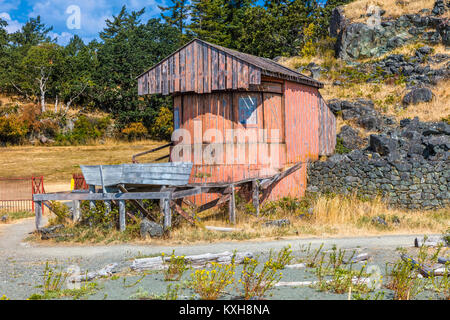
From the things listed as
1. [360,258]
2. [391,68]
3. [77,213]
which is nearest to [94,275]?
[360,258]

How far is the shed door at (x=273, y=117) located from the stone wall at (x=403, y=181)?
10.2 feet

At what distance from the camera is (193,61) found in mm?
16359

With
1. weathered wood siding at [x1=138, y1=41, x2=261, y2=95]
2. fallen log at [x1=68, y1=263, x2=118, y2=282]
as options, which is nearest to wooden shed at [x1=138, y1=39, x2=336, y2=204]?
weathered wood siding at [x1=138, y1=41, x2=261, y2=95]

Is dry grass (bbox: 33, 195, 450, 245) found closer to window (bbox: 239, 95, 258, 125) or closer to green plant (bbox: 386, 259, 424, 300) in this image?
window (bbox: 239, 95, 258, 125)

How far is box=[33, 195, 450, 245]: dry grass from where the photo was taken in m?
12.7

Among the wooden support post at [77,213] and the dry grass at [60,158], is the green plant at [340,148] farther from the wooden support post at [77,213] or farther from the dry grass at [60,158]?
the dry grass at [60,158]

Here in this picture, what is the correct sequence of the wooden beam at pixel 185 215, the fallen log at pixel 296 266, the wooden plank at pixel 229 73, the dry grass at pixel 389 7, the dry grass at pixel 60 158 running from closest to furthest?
1. the fallen log at pixel 296 266
2. the wooden beam at pixel 185 215
3. the wooden plank at pixel 229 73
4. the dry grass at pixel 60 158
5. the dry grass at pixel 389 7

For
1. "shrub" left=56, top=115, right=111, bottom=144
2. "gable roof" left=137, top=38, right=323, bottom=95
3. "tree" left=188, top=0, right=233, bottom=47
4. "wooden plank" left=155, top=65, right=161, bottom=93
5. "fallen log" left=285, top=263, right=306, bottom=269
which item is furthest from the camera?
"tree" left=188, top=0, right=233, bottom=47

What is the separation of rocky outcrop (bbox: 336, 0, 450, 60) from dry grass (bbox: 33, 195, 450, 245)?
2141cm

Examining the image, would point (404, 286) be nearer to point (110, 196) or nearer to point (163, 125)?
point (110, 196)

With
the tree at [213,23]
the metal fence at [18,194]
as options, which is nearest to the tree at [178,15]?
the tree at [213,23]

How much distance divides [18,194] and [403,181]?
1983cm

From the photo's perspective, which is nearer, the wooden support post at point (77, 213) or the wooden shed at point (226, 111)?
the wooden support post at point (77, 213)

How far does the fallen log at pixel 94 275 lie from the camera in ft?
25.9
